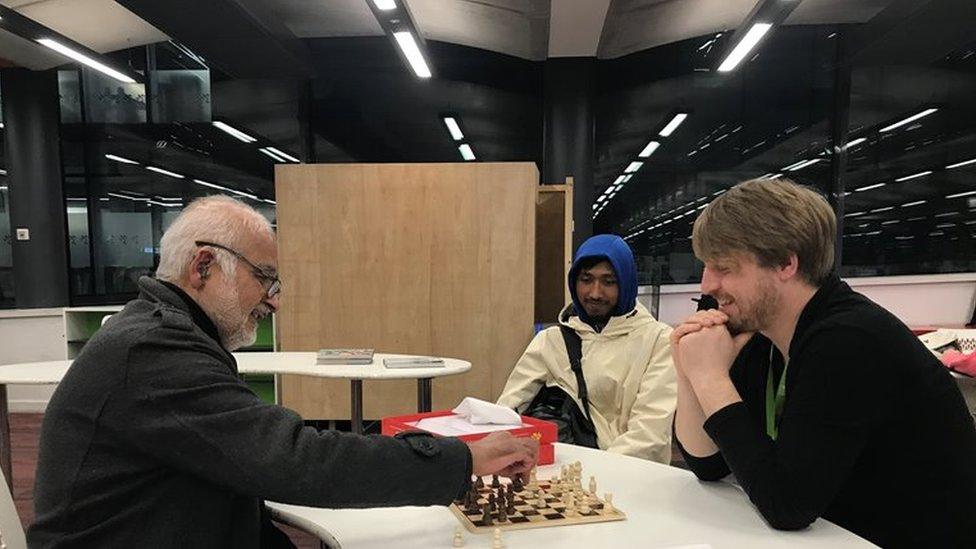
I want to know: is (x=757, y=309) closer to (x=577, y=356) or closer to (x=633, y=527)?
(x=633, y=527)

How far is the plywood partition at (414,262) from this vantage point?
4.16 metres

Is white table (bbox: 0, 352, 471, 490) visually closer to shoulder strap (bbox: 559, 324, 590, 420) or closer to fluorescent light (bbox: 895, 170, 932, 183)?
shoulder strap (bbox: 559, 324, 590, 420)

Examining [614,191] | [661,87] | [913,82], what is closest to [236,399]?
[614,191]

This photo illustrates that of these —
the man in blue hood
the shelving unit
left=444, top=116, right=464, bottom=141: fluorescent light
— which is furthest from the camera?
left=444, top=116, right=464, bottom=141: fluorescent light

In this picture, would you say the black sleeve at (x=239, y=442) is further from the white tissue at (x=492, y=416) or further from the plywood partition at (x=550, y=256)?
the plywood partition at (x=550, y=256)

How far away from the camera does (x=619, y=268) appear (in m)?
2.59

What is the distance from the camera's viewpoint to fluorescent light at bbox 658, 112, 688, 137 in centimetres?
609

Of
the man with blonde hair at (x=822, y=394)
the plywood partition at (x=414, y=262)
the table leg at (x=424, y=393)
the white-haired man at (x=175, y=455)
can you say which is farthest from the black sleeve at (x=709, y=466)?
the plywood partition at (x=414, y=262)

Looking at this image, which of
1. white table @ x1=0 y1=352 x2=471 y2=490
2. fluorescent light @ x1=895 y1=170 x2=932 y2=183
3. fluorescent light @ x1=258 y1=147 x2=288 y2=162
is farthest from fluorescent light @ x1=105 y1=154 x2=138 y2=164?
fluorescent light @ x1=895 y1=170 x2=932 y2=183

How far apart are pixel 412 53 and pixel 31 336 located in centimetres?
417

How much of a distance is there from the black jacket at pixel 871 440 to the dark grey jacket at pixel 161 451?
0.74m

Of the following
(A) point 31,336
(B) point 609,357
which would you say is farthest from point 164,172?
(B) point 609,357

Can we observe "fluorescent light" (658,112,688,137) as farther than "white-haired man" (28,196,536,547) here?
Yes

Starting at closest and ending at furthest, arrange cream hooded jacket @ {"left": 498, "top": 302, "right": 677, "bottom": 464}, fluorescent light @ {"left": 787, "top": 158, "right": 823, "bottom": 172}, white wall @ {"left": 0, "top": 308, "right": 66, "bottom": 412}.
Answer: cream hooded jacket @ {"left": 498, "top": 302, "right": 677, "bottom": 464}, white wall @ {"left": 0, "top": 308, "right": 66, "bottom": 412}, fluorescent light @ {"left": 787, "top": 158, "right": 823, "bottom": 172}
